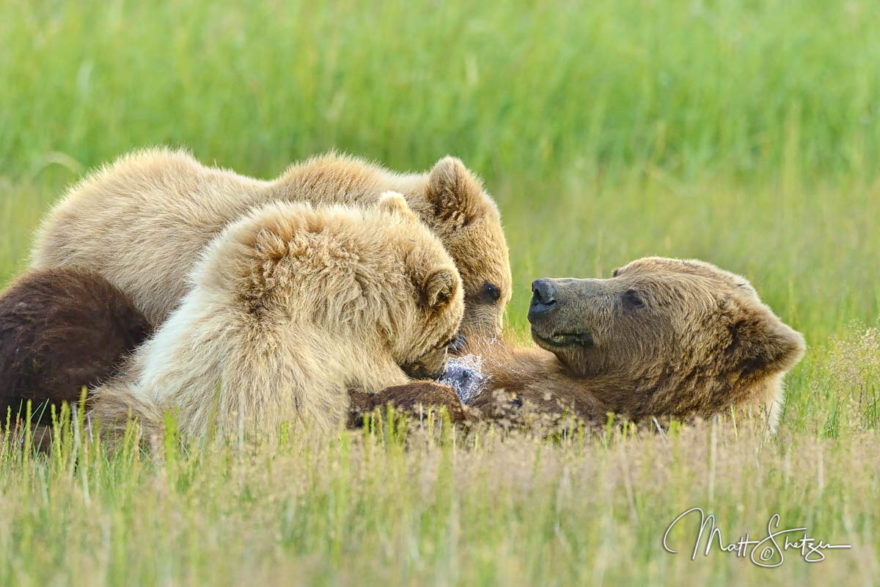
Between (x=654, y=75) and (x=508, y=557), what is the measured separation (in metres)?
10.9

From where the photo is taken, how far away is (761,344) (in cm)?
575

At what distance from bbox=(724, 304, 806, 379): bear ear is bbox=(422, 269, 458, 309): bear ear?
127 cm

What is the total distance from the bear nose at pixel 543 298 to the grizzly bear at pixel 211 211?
93cm

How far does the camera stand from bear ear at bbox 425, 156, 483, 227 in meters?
7.14

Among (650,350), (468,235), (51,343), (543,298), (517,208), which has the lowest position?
(51,343)

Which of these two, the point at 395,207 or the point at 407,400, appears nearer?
the point at 407,400

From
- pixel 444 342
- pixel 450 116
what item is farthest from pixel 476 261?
pixel 450 116

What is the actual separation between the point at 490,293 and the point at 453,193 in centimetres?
59

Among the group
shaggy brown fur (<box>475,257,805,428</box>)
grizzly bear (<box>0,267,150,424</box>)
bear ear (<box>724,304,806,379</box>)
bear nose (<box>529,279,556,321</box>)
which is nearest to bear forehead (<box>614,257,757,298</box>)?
shaggy brown fur (<box>475,257,805,428</box>)

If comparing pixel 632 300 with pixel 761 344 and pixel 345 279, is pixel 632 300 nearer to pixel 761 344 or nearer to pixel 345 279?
pixel 761 344

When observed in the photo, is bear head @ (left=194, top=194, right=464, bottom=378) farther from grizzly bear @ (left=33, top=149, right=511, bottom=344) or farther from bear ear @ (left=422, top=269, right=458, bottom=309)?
grizzly bear @ (left=33, top=149, right=511, bottom=344)

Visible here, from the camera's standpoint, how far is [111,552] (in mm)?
3754

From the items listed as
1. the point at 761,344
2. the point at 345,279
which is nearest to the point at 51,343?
the point at 345,279
